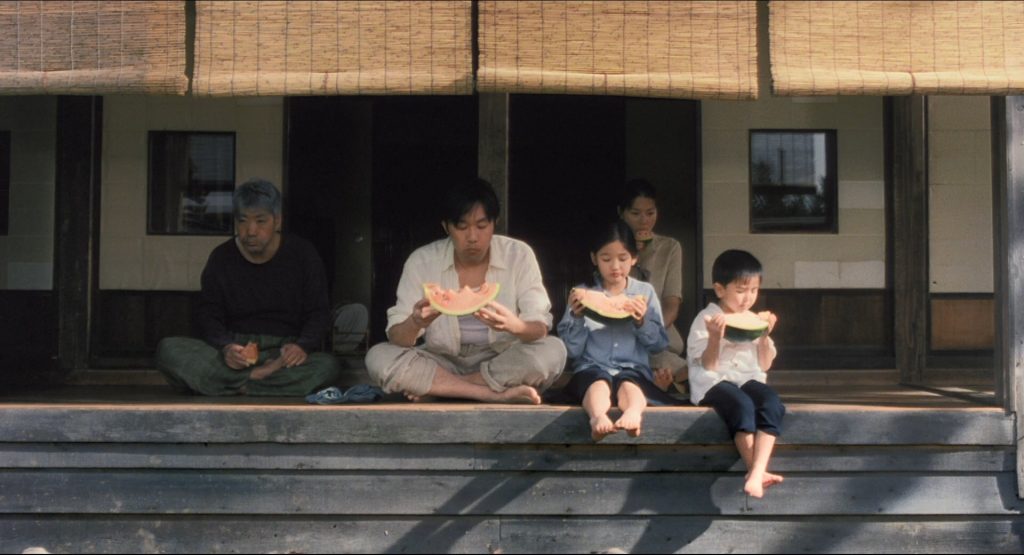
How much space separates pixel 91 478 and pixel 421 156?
13.2 ft

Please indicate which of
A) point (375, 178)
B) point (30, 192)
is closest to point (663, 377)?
point (375, 178)

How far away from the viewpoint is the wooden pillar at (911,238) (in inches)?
287

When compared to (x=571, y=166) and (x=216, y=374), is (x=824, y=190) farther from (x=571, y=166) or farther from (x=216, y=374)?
(x=216, y=374)

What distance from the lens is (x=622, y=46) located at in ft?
16.6

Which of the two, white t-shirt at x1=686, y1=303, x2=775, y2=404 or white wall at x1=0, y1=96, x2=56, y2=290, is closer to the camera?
white t-shirt at x1=686, y1=303, x2=775, y2=404

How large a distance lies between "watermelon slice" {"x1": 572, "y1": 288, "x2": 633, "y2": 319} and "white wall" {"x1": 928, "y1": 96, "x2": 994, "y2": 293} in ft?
9.78

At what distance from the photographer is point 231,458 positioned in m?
5.31

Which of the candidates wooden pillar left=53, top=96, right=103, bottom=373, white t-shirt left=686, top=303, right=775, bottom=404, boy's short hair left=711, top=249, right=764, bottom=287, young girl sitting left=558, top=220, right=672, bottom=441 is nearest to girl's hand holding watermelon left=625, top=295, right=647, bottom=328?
young girl sitting left=558, top=220, right=672, bottom=441

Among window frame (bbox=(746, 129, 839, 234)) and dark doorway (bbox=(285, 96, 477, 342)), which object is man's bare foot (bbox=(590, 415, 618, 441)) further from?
dark doorway (bbox=(285, 96, 477, 342))

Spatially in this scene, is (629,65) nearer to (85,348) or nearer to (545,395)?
(545,395)

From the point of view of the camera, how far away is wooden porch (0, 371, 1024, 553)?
17.3 feet

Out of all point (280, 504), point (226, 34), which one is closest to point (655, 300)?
point (280, 504)

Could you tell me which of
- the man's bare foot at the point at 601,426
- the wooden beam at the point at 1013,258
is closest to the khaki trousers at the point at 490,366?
the man's bare foot at the point at 601,426

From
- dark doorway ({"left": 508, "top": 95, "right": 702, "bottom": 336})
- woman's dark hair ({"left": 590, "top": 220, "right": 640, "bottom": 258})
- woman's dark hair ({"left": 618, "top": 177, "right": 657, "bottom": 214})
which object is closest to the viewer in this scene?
woman's dark hair ({"left": 590, "top": 220, "right": 640, "bottom": 258})
